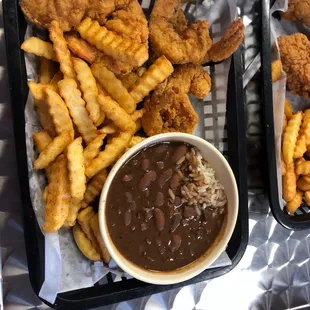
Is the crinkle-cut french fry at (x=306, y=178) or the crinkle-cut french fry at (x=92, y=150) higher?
the crinkle-cut french fry at (x=92, y=150)

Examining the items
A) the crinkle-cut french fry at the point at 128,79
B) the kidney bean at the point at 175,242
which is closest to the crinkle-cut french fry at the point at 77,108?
the crinkle-cut french fry at the point at 128,79

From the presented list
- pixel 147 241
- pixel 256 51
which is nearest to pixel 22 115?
pixel 147 241

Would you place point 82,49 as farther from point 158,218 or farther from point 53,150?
point 158,218

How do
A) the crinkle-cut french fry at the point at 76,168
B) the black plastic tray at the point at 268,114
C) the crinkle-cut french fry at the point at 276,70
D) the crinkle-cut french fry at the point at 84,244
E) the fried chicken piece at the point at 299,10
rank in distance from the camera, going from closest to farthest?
the crinkle-cut french fry at the point at 76,168, the crinkle-cut french fry at the point at 84,244, the black plastic tray at the point at 268,114, the crinkle-cut french fry at the point at 276,70, the fried chicken piece at the point at 299,10

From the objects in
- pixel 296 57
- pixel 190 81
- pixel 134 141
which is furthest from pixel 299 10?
pixel 134 141

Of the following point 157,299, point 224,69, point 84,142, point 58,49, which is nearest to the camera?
point 58,49

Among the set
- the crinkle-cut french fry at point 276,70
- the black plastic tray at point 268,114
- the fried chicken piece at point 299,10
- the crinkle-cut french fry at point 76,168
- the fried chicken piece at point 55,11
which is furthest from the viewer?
the fried chicken piece at point 299,10

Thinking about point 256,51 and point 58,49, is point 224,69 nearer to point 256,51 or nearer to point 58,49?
point 256,51

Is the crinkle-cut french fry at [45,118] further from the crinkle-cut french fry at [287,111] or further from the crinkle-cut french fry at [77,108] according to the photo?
the crinkle-cut french fry at [287,111]

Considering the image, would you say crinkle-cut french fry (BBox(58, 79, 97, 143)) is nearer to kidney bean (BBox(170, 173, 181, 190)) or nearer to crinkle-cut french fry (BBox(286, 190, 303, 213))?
kidney bean (BBox(170, 173, 181, 190))
